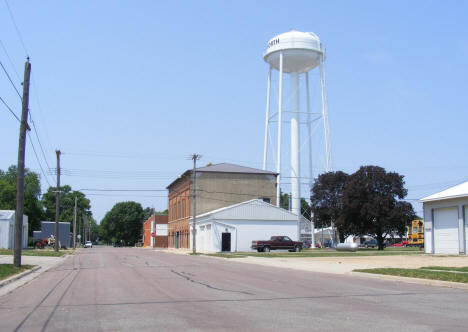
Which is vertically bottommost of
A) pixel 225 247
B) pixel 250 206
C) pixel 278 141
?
pixel 225 247

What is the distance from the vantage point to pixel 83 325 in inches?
340

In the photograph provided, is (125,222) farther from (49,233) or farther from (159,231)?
(49,233)

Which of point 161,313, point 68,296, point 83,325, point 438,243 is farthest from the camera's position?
point 438,243

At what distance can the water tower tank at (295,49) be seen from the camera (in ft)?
199

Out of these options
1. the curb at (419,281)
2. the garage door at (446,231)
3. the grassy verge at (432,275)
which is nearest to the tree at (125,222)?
the garage door at (446,231)

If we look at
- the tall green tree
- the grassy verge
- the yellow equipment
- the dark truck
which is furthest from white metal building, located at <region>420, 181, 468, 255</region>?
the tall green tree

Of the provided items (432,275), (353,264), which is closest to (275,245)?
(353,264)

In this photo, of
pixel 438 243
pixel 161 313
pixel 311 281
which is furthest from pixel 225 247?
pixel 161 313

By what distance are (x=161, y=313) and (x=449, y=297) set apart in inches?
286

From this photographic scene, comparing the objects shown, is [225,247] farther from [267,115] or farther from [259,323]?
[259,323]

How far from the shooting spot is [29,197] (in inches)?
3777

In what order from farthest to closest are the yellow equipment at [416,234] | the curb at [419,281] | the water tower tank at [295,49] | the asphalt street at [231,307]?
the yellow equipment at [416,234] → the water tower tank at [295,49] → the curb at [419,281] → the asphalt street at [231,307]

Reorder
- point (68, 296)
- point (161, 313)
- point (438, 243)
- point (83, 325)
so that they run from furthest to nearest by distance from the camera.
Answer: point (438, 243), point (68, 296), point (161, 313), point (83, 325)

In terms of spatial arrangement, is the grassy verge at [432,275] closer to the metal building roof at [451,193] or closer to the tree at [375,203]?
the metal building roof at [451,193]
